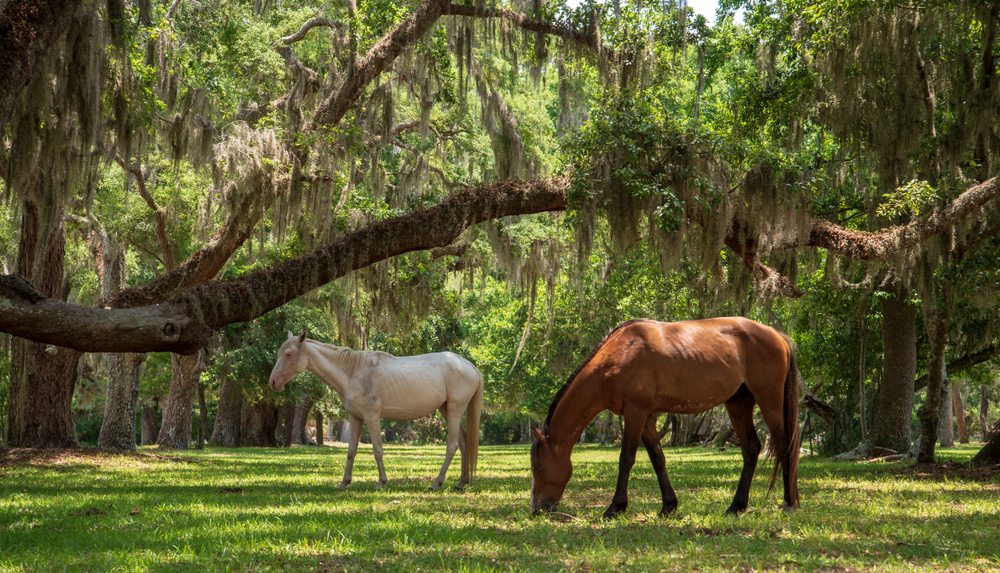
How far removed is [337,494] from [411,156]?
14.0 m

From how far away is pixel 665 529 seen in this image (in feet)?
19.3

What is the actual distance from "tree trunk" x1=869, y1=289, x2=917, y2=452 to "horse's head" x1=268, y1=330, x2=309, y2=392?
11511 millimetres

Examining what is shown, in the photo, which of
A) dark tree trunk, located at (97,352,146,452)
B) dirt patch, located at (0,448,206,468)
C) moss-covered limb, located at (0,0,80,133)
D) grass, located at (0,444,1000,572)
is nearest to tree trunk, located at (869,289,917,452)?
grass, located at (0,444,1000,572)

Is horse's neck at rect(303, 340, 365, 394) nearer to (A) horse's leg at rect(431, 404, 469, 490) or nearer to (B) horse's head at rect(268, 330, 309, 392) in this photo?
(B) horse's head at rect(268, 330, 309, 392)

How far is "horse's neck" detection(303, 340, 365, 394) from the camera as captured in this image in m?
9.71

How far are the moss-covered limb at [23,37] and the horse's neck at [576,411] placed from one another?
5.12 meters

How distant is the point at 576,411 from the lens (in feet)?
22.2

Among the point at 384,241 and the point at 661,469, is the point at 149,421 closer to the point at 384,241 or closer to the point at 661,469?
the point at 384,241

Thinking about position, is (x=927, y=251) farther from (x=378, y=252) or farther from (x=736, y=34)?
(x=378, y=252)

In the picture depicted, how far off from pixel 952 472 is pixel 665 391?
22.8 ft

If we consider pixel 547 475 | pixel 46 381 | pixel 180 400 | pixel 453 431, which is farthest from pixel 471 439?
pixel 180 400

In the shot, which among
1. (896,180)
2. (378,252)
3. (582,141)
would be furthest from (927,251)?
(378,252)

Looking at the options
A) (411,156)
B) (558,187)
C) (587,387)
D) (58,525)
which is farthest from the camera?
(411,156)

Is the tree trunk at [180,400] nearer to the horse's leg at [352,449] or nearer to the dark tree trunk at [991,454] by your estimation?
the horse's leg at [352,449]
